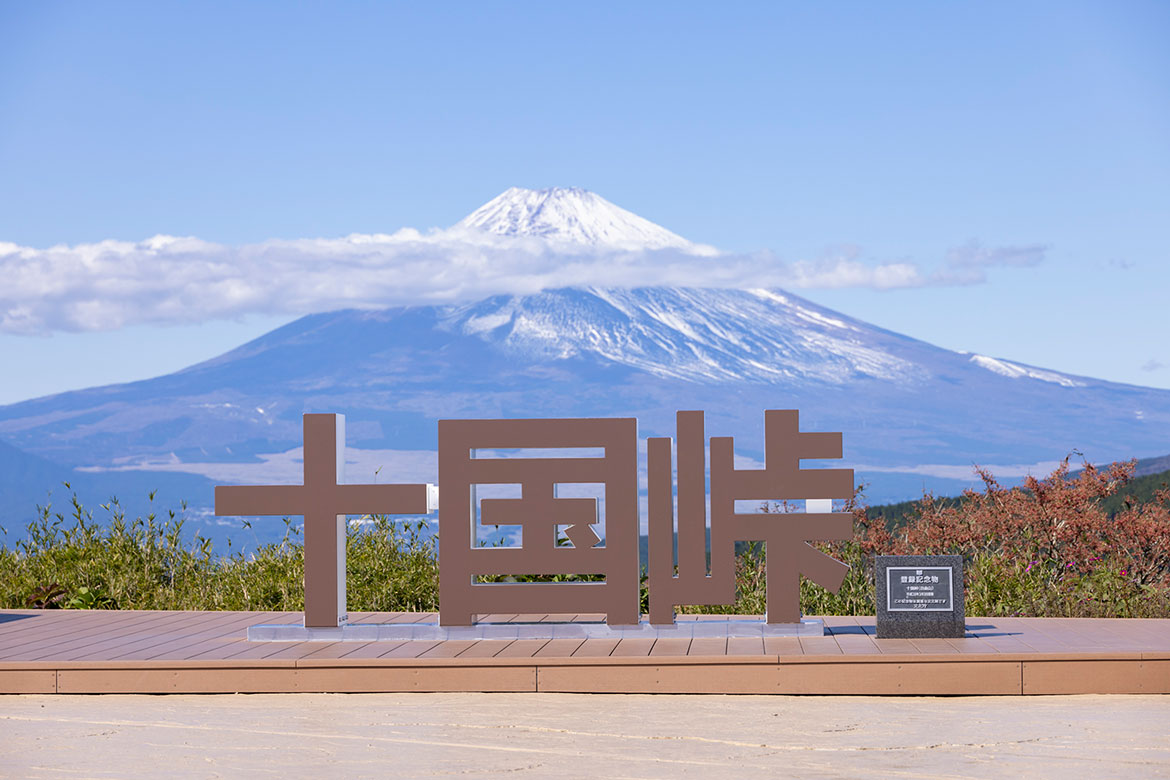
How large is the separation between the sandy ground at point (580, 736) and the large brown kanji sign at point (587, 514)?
4.63 feet

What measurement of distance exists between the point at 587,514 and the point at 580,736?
280 centimetres

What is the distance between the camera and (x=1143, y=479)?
3080 cm

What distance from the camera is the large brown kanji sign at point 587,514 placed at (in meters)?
10.6

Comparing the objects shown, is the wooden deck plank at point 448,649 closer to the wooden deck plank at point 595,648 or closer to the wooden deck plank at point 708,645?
the wooden deck plank at point 595,648

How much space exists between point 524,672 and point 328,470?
2428 millimetres

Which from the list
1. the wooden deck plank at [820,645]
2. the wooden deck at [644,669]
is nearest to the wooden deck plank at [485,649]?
the wooden deck at [644,669]

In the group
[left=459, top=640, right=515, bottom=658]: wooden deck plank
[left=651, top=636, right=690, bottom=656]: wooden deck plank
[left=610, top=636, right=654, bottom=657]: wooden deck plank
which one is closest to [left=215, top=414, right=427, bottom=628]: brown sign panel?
[left=459, top=640, right=515, bottom=658]: wooden deck plank

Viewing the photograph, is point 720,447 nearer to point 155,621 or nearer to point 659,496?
point 659,496

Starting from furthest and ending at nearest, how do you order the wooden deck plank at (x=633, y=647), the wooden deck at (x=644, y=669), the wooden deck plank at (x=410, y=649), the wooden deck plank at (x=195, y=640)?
the wooden deck plank at (x=195, y=640) → the wooden deck plank at (x=410, y=649) → the wooden deck plank at (x=633, y=647) → the wooden deck at (x=644, y=669)

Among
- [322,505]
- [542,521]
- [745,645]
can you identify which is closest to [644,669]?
[745,645]

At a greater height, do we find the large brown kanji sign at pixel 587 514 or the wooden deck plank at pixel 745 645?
the large brown kanji sign at pixel 587 514

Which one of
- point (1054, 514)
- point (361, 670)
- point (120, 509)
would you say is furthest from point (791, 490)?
point (120, 509)

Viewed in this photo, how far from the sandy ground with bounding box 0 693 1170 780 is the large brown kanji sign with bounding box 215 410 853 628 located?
1.41 m

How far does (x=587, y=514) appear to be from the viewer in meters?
10.7
